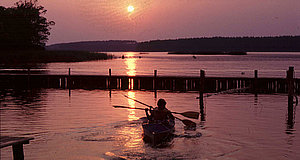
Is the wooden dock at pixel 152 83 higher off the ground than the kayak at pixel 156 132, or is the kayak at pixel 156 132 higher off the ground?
the wooden dock at pixel 152 83

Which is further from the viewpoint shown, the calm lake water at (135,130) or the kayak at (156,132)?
the kayak at (156,132)

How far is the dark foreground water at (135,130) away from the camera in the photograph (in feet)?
48.0

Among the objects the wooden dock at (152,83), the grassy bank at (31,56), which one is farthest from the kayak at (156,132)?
the grassy bank at (31,56)

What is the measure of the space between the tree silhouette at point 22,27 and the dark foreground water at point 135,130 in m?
88.9

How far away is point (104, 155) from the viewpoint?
1441 cm

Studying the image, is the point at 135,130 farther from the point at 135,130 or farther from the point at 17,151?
the point at 17,151

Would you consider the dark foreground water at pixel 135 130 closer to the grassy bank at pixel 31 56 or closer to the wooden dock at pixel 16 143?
the wooden dock at pixel 16 143

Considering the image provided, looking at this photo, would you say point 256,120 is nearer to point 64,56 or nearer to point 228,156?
point 228,156

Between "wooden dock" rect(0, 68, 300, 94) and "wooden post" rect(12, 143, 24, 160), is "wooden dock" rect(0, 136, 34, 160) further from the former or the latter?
"wooden dock" rect(0, 68, 300, 94)

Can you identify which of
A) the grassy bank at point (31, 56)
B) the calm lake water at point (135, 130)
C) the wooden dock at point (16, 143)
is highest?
the grassy bank at point (31, 56)

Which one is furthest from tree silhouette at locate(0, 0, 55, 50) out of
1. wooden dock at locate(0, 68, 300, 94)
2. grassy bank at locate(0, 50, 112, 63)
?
wooden dock at locate(0, 68, 300, 94)

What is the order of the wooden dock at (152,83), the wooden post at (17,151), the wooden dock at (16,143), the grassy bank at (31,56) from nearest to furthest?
the wooden dock at (16,143)
the wooden post at (17,151)
the wooden dock at (152,83)
the grassy bank at (31,56)

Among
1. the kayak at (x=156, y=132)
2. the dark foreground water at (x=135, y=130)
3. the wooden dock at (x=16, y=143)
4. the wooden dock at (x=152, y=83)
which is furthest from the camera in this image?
the wooden dock at (x=152, y=83)

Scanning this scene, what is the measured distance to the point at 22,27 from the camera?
119 meters
